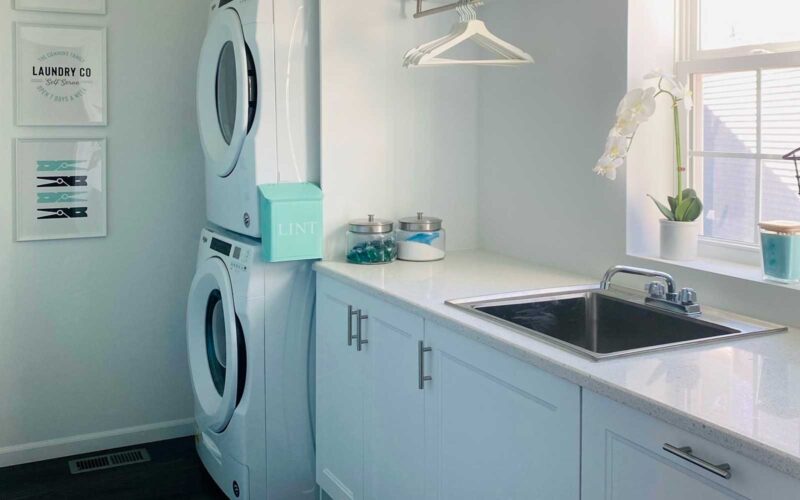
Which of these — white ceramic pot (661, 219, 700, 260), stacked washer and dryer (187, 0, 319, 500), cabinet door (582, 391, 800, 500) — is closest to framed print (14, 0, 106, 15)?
stacked washer and dryer (187, 0, 319, 500)

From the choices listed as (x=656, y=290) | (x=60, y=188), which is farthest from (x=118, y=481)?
(x=656, y=290)

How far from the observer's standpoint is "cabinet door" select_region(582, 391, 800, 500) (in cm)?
130

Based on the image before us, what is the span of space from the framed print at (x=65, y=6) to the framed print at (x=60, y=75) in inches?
2.5

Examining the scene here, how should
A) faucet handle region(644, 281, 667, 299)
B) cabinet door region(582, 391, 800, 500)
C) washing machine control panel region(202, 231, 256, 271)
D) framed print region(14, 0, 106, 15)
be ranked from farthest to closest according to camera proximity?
framed print region(14, 0, 106, 15) → washing machine control panel region(202, 231, 256, 271) → faucet handle region(644, 281, 667, 299) → cabinet door region(582, 391, 800, 500)

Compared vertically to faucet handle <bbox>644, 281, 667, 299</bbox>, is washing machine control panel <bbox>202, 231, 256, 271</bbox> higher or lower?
higher

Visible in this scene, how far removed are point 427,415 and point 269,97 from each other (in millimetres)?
1223

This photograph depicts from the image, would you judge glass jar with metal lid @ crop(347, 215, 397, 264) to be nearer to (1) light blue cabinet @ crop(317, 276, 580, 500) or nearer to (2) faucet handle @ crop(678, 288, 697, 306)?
(1) light blue cabinet @ crop(317, 276, 580, 500)

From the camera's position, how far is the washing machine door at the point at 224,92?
2.88 m

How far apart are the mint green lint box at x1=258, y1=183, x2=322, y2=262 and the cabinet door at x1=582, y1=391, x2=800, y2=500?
1.42 metres

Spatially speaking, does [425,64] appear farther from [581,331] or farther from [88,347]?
[88,347]

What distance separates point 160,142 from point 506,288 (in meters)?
1.80

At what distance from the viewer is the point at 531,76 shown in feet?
9.54

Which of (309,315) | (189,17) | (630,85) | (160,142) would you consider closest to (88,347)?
(160,142)

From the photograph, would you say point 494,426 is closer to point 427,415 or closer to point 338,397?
point 427,415
